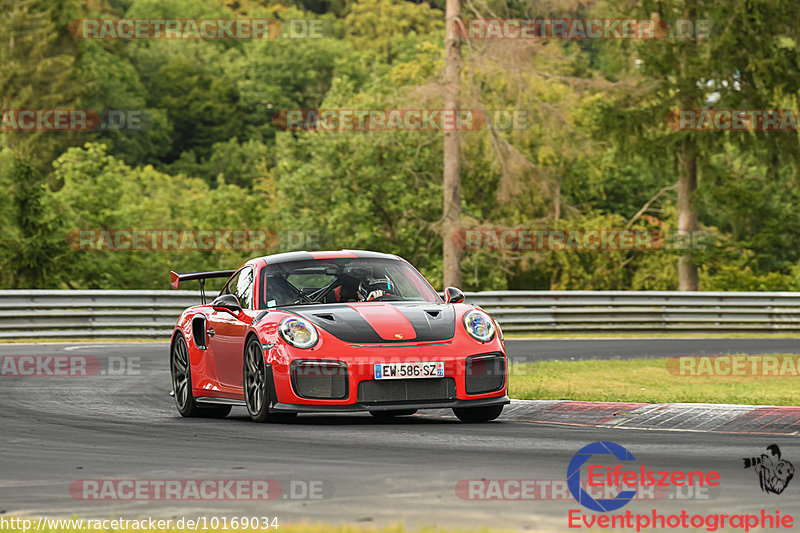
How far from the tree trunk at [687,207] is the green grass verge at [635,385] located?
66.0 ft

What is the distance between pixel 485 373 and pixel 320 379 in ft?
4.38

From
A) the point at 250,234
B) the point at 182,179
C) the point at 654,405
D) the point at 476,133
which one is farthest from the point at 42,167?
the point at 654,405

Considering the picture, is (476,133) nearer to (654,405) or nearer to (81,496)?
(654,405)

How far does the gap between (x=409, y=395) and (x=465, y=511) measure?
4.06m

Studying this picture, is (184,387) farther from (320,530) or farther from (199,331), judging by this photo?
(320,530)

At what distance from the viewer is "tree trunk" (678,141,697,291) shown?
4047 centimetres

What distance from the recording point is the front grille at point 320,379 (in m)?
10.5

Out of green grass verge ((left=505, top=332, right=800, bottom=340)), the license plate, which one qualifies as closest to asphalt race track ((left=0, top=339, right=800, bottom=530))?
the license plate

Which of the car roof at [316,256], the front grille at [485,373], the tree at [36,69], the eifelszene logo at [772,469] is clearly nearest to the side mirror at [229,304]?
the car roof at [316,256]

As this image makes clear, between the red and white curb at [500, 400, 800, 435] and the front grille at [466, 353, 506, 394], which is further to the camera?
the front grille at [466, 353, 506, 394]

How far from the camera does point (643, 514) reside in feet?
20.8

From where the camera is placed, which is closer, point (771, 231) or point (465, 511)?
point (465, 511)

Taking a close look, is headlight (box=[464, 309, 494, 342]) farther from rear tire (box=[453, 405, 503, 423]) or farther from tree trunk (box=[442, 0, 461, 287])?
tree trunk (box=[442, 0, 461, 287])

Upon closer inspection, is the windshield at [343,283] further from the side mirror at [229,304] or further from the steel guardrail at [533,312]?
the steel guardrail at [533,312]
